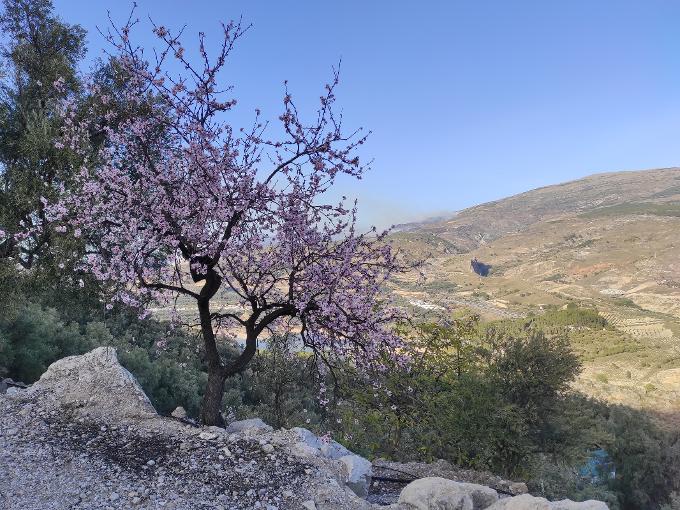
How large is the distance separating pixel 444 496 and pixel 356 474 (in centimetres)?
202

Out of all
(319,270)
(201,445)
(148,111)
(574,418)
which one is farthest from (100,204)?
(574,418)

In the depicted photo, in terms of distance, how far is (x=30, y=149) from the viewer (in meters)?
11.9

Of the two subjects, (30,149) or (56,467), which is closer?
(56,467)

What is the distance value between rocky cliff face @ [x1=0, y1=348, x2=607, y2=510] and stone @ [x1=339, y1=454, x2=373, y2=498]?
0.07 ft

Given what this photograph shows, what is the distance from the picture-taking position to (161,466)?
8.51 metres

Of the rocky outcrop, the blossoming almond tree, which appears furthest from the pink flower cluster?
the rocky outcrop

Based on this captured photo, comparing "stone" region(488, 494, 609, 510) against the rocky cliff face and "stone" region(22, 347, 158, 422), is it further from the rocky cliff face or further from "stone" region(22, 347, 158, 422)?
"stone" region(22, 347, 158, 422)

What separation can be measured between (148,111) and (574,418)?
19.2m

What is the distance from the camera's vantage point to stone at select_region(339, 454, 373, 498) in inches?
371

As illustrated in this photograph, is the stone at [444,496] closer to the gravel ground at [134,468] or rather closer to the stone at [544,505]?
the stone at [544,505]

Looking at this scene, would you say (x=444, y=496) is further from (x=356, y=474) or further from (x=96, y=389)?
(x=96, y=389)

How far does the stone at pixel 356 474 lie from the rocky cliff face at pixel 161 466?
22 mm

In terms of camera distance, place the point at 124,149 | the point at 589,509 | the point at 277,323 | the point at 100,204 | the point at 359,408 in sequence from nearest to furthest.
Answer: the point at 589,509 → the point at 100,204 → the point at 124,149 → the point at 277,323 → the point at 359,408

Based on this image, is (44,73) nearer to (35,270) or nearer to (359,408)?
(35,270)
